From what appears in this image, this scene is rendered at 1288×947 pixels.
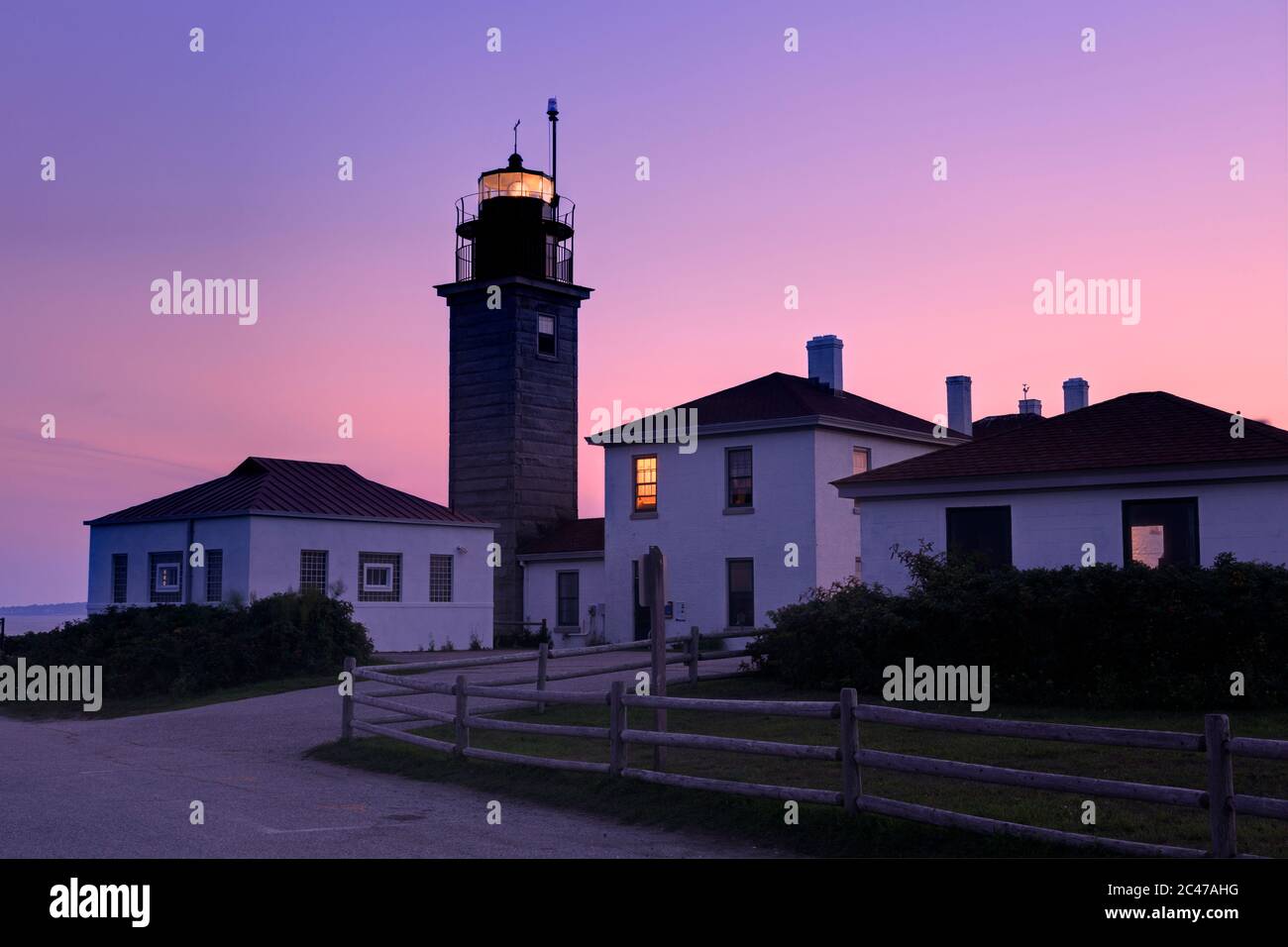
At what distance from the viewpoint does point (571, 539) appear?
141ft

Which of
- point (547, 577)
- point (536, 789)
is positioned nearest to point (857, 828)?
point (536, 789)

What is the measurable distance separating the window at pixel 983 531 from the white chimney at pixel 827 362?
1383 cm

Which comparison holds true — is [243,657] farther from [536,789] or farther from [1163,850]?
[1163,850]

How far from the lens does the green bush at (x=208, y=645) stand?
27.1 m

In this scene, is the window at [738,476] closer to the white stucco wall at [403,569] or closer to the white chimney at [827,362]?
the white chimney at [827,362]

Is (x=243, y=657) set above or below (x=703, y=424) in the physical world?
below

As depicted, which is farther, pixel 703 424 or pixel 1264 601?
pixel 703 424

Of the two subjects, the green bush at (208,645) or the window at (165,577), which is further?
the window at (165,577)

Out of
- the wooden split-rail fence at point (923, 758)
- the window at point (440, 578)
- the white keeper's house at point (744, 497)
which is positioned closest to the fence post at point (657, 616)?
the wooden split-rail fence at point (923, 758)

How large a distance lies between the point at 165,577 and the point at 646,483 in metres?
13.9

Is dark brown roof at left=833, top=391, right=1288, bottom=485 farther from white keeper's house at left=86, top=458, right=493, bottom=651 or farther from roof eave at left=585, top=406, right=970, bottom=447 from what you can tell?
white keeper's house at left=86, top=458, right=493, bottom=651

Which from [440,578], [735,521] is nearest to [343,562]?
[440,578]

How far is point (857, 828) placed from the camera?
33.9ft
